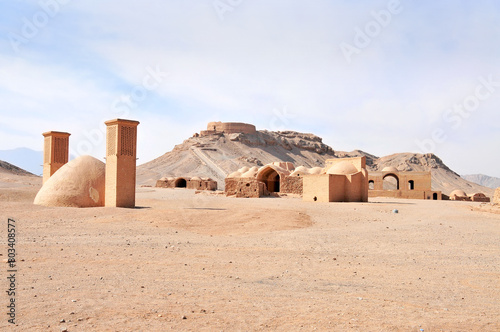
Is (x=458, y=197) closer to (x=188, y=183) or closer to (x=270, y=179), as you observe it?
(x=270, y=179)

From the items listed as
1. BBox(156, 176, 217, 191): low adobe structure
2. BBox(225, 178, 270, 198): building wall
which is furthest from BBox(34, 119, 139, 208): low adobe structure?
BBox(156, 176, 217, 191): low adobe structure

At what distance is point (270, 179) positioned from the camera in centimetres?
3238

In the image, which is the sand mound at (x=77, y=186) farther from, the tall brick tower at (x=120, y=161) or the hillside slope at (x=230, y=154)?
the hillside slope at (x=230, y=154)

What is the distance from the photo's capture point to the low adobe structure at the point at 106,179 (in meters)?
13.5

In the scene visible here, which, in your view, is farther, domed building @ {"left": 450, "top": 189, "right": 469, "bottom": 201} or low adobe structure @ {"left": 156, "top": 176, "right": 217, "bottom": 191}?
low adobe structure @ {"left": 156, "top": 176, "right": 217, "bottom": 191}

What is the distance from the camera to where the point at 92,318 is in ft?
10.9

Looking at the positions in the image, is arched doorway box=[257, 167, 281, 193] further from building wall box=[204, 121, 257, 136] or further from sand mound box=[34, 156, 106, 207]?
building wall box=[204, 121, 257, 136]

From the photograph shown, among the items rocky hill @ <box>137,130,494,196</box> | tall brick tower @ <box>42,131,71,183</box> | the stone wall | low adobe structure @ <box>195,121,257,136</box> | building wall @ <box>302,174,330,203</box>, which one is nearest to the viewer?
tall brick tower @ <box>42,131,71,183</box>

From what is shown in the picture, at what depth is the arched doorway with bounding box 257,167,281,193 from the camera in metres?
30.7

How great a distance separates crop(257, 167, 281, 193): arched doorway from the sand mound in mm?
17206

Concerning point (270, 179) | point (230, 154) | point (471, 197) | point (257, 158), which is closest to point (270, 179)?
point (270, 179)

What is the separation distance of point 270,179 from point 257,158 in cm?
3353

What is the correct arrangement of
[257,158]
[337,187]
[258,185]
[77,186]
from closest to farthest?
[77,186] < [337,187] < [258,185] < [257,158]

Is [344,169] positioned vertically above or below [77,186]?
above
